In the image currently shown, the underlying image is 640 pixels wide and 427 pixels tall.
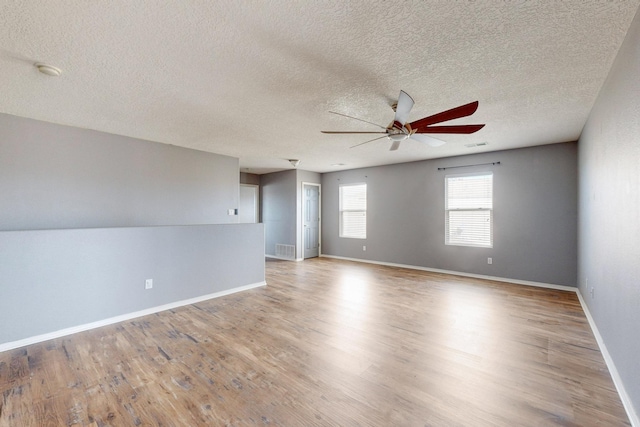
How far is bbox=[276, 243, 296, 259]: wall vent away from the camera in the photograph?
299 inches

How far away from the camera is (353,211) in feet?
24.8

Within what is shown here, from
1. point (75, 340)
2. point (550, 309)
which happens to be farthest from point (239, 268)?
point (550, 309)

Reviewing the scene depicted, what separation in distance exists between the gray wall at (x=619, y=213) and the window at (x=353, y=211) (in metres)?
4.65

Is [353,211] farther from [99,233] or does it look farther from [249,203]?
[99,233]

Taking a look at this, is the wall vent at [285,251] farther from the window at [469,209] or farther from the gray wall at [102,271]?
the window at [469,209]

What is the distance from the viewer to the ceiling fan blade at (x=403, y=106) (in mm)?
2183

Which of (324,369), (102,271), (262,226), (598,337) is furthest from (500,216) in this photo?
(102,271)

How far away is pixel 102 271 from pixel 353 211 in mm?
5580

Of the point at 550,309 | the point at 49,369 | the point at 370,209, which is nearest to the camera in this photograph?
the point at 49,369

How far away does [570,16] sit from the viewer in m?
1.64

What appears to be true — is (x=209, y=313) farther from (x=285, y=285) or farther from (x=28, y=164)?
(x=28, y=164)

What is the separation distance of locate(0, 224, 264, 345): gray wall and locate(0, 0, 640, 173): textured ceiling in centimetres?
147

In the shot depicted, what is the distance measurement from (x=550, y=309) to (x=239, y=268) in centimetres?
448

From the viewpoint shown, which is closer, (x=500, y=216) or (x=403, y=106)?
(x=403, y=106)
